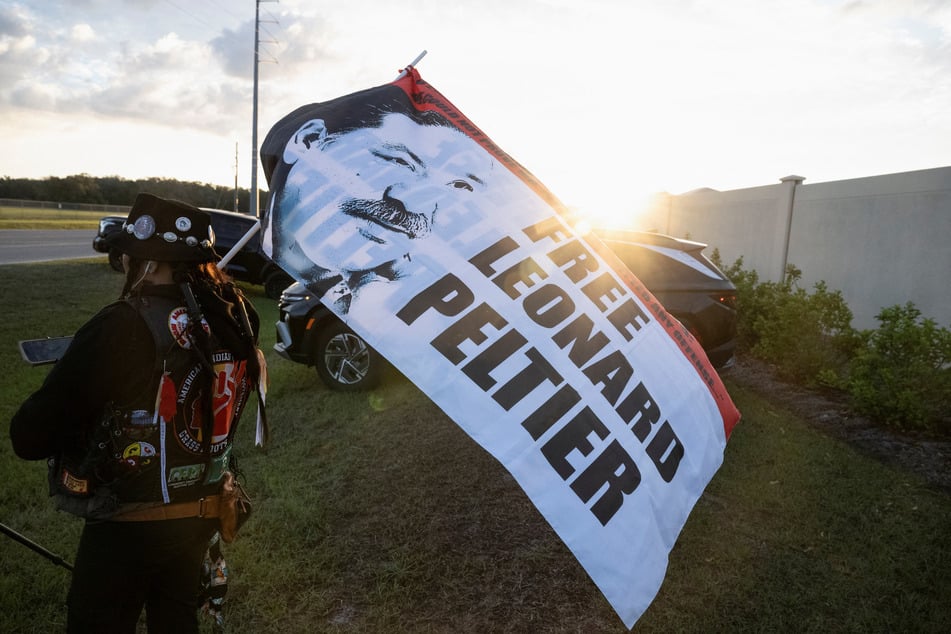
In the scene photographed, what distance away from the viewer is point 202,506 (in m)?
1.93

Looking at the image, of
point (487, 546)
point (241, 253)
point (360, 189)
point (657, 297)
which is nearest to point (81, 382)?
point (360, 189)

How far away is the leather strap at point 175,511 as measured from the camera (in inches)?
69.9

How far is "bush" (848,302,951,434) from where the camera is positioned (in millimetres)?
5398

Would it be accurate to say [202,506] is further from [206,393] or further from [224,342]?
[224,342]

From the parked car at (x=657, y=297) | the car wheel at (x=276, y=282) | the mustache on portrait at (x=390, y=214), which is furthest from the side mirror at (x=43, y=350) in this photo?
the car wheel at (x=276, y=282)

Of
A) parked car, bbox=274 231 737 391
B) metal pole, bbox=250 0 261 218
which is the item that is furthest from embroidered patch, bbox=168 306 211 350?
metal pole, bbox=250 0 261 218

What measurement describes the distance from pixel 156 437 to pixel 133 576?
17.5 inches

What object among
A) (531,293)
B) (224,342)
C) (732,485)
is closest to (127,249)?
(224,342)

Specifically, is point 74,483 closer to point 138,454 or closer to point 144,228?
point 138,454

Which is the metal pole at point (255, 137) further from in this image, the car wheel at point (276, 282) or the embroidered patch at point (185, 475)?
the embroidered patch at point (185, 475)

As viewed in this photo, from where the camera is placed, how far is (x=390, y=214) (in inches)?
77.6

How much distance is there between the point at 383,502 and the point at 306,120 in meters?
2.79

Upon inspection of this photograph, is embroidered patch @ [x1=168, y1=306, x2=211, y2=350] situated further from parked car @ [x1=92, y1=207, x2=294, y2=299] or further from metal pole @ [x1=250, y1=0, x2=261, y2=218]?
A: metal pole @ [x1=250, y1=0, x2=261, y2=218]

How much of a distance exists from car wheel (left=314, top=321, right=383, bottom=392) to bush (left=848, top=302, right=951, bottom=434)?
4.88 metres
